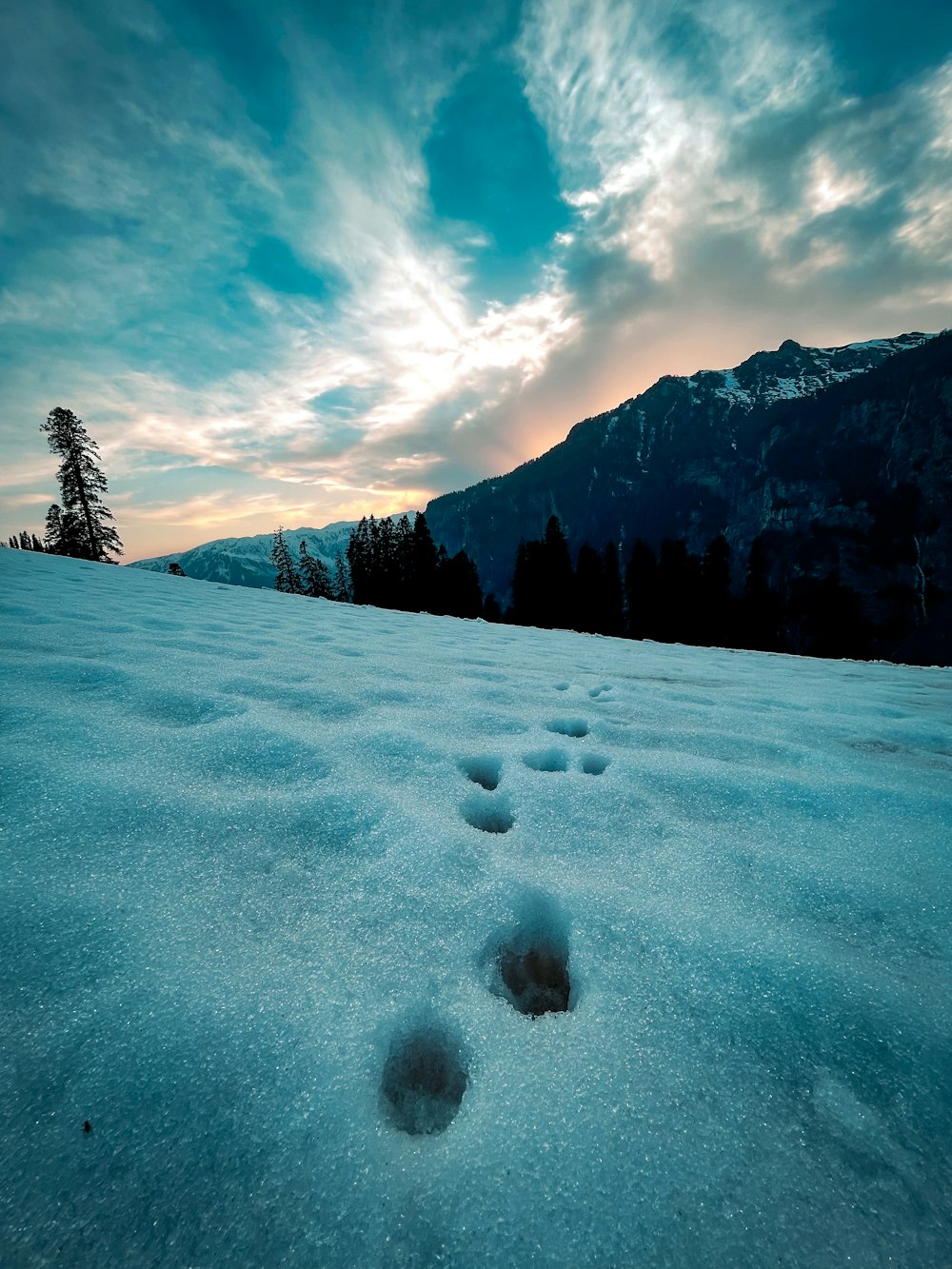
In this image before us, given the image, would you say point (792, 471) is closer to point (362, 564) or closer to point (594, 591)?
point (594, 591)

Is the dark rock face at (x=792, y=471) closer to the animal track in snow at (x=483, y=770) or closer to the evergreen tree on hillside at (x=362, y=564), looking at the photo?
the evergreen tree on hillside at (x=362, y=564)

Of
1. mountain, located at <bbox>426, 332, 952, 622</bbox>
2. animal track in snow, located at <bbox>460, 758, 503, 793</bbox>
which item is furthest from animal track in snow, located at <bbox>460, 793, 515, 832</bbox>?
mountain, located at <bbox>426, 332, 952, 622</bbox>

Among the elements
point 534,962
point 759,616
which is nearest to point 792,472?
point 759,616

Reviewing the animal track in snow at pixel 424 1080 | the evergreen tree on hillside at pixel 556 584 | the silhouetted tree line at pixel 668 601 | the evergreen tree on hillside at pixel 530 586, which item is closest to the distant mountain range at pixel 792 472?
the silhouetted tree line at pixel 668 601

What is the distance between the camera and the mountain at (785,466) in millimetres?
94500

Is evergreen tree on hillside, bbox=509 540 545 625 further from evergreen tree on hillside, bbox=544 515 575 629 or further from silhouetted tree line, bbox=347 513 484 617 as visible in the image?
silhouetted tree line, bbox=347 513 484 617

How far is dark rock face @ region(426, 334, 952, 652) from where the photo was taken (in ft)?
298

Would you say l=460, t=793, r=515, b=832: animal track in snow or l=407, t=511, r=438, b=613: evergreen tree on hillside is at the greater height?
l=407, t=511, r=438, b=613: evergreen tree on hillside

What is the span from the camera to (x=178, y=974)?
1.20m

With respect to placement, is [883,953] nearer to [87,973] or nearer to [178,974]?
[178,974]

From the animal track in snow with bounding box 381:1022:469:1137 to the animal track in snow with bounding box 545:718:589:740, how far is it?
1948mm

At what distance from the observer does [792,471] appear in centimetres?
12044

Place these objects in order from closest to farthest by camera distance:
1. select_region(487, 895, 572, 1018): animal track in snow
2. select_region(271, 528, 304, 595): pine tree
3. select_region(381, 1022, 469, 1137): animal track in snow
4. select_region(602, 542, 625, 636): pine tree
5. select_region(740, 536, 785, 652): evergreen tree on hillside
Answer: select_region(381, 1022, 469, 1137): animal track in snow, select_region(487, 895, 572, 1018): animal track in snow, select_region(740, 536, 785, 652): evergreen tree on hillside, select_region(602, 542, 625, 636): pine tree, select_region(271, 528, 304, 595): pine tree

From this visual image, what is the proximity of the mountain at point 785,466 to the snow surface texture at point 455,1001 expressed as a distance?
361 ft
